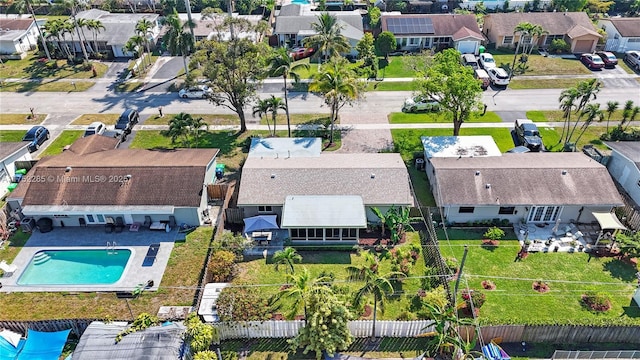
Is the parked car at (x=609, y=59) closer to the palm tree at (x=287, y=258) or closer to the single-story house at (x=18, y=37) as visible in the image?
the palm tree at (x=287, y=258)

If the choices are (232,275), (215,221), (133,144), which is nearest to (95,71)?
(133,144)

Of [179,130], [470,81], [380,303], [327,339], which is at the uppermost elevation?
[470,81]

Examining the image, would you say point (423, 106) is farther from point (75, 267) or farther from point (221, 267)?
point (75, 267)

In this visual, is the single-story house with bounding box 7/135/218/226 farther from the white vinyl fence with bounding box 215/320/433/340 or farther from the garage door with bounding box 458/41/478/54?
the garage door with bounding box 458/41/478/54

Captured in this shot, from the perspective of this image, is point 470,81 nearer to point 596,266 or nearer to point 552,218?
point 552,218

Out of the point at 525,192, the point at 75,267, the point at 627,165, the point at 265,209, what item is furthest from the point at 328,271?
the point at 627,165

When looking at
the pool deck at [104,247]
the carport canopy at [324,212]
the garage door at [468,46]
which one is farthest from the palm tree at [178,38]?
the garage door at [468,46]
